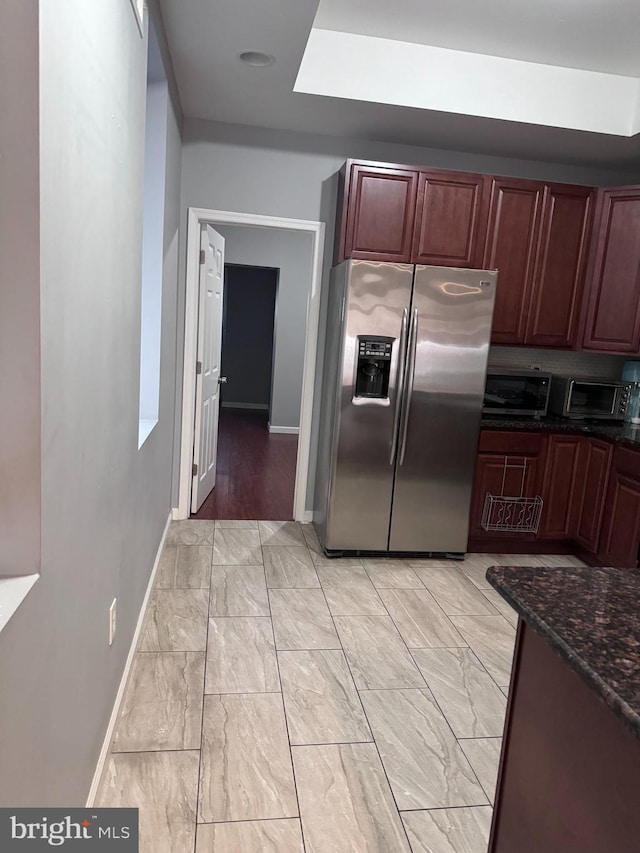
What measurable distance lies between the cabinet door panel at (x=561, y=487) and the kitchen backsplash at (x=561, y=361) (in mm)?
698

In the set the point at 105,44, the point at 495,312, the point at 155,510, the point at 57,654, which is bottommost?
the point at 155,510

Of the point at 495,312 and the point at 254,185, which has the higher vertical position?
the point at 254,185

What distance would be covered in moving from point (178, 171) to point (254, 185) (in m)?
0.50

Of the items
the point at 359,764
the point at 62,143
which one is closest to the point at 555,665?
the point at 359,764

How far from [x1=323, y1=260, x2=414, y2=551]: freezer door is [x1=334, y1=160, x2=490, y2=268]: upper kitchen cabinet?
0.87ft

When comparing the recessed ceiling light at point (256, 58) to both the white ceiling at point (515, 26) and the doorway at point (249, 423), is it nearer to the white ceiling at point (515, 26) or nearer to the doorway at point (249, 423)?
the white ceiling at point (515, 26)

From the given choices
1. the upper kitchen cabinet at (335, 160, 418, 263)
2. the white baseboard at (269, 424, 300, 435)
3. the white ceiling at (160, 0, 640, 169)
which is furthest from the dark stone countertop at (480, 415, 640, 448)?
the white baseboard at (269, 424, 300, 435)

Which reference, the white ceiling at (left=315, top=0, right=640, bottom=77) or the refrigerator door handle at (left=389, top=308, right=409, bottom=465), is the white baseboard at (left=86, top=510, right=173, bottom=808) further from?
the white ceiling at (left=315, top=0, right=640, bottom=77)

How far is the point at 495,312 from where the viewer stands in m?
3.94

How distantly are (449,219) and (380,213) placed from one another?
0.43 meters

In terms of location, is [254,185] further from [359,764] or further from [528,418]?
[359,764]

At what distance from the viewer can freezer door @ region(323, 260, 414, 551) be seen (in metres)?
3.54

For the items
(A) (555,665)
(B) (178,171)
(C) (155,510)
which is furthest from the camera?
(B) (178,171)

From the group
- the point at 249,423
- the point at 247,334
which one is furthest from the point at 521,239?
the point at 247,334
